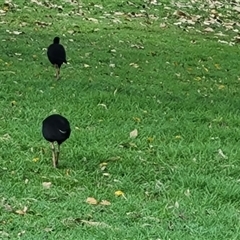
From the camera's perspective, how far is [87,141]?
251 inches

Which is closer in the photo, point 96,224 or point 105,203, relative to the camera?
point 96,224

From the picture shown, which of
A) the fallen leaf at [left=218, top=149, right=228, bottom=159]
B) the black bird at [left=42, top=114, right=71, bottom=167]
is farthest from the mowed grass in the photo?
the black bird at [left=42, top=114, right=71, bottom=167]

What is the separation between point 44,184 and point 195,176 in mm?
1278

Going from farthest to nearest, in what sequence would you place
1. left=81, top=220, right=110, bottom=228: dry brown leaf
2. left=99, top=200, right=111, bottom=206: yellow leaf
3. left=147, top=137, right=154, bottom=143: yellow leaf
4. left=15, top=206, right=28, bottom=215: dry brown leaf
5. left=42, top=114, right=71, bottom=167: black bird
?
left=147, top=137, right=154, bottom=143: yellow leaf < left=42, top=114, right=71, bottom=167: black bird < left=99, top=200, right=111, bottom=206: yellow leaf < left=15, top=206, right=28, bottom=215: dry brown leaf < left=81, top=220, right=110, bottom=228: dry brown leaf

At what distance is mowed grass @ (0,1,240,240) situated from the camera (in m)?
4.76

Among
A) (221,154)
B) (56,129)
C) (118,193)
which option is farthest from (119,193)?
(221,154)

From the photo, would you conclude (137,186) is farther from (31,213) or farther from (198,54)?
(198,54)

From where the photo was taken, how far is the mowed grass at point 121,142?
15.6 ft

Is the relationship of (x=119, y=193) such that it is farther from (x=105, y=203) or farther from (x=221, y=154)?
(x=221, y=154)

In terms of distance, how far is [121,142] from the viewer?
6.42 meters

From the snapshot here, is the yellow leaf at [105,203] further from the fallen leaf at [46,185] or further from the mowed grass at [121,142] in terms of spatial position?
the fallen leaf at [46,185]

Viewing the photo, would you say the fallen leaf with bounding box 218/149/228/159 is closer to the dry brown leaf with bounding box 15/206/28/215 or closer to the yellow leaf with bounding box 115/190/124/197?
the yellow leaf with bounding box 115/190/124/197

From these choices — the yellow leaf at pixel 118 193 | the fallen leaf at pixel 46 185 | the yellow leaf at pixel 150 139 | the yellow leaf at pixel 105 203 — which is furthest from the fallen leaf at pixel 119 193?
the yellow leaf at pixel 150 139

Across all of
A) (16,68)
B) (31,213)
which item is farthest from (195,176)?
(16,68)
